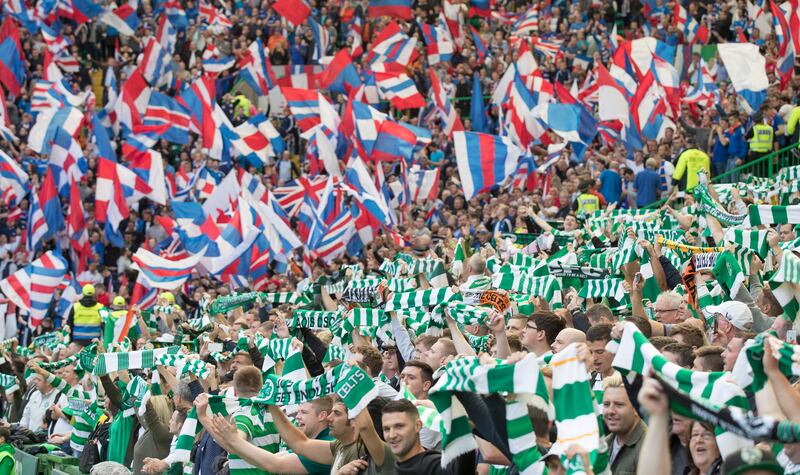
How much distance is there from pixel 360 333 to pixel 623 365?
5156 mm

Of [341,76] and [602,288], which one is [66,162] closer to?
[341,76]

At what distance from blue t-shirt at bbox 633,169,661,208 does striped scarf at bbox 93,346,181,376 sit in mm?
9771

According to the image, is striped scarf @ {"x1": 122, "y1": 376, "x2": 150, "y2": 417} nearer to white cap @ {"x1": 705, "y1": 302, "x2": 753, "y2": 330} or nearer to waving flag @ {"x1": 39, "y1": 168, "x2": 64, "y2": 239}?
white cap @ {"x1": 705, "y1": 302, "x2": 753, "y2": 330}

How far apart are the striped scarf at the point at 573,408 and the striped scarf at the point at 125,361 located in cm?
602

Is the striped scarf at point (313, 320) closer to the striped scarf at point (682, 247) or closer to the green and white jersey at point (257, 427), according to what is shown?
the striped scarf at point (682, 247)

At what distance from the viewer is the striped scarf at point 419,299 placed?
10383mm

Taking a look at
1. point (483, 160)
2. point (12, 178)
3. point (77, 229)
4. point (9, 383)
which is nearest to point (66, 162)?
point (12, 178)

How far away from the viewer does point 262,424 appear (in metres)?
8.62

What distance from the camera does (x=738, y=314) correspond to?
800cm

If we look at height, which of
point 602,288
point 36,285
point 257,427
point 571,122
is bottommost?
point 36,285

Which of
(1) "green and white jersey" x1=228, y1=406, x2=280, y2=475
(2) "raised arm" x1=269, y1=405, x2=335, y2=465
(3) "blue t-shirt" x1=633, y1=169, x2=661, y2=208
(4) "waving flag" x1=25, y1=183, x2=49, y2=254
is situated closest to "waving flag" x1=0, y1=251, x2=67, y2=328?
(4) "waving flag" x1=25, y1=183, x2=49, y2=254

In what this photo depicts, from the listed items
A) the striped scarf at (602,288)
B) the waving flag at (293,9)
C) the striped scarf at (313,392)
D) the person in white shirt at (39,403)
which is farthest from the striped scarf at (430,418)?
the waving flag at (293,9)

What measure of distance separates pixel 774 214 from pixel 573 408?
543 cm

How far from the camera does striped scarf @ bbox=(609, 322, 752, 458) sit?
568 cm
